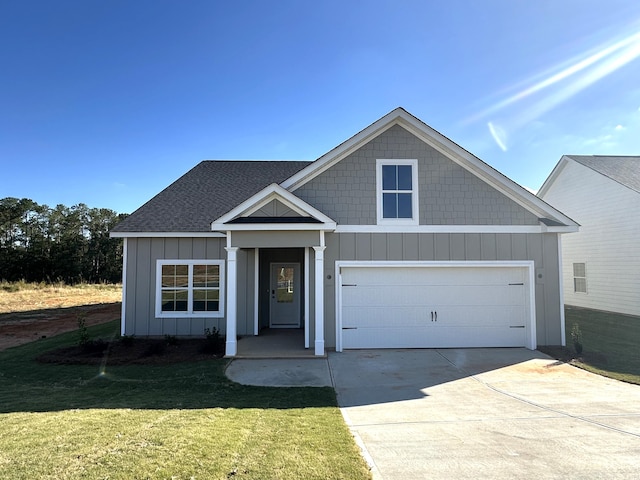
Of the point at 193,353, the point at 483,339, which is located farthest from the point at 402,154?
the point at 193,353

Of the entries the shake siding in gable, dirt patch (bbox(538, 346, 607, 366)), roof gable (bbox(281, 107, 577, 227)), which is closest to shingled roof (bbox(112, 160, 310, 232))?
roof gable (bbox(281, 107, 577, 227))

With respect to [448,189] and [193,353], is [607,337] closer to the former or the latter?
[448,189]

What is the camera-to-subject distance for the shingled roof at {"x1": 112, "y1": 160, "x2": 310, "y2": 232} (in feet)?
38.1

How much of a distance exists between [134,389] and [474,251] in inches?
344

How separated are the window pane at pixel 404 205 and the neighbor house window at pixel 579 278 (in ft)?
39.7

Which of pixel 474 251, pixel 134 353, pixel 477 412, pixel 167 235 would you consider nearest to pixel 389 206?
pixel 474 251

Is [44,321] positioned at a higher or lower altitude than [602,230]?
lower

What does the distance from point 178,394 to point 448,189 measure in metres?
8.23

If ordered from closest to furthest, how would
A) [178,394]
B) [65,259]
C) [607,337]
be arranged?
[178,394]
[607,337]
[65,259]

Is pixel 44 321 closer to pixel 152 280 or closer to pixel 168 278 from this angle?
pixel 152 280

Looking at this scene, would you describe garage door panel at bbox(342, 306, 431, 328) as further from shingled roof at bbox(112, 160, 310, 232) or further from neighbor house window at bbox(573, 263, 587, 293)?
neighbor house window at bbox(573, 263, 587, 293)

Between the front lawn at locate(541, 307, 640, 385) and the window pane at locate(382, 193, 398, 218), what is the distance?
5.49 m

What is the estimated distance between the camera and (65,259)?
43.6 meters

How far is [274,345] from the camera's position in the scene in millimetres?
10250
